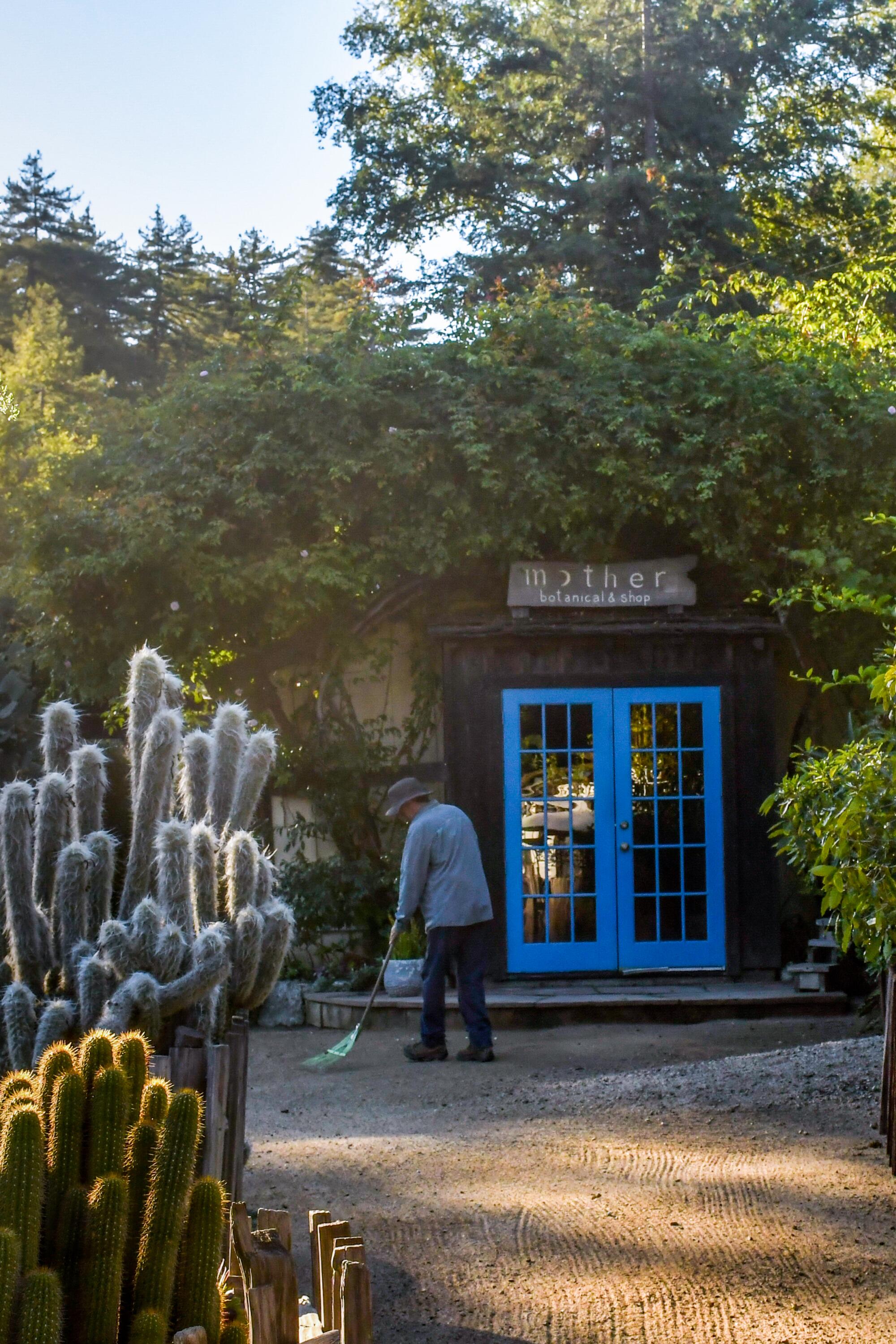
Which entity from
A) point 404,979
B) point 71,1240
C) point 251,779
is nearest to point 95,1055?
point 71,1240

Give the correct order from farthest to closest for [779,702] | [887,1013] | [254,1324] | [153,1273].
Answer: [779,702] < [887,1013] < [254,1324] < [153,1273]

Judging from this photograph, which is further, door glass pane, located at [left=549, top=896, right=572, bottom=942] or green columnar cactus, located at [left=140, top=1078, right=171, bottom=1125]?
door glass pane, located at [left=549, top=896, right=572, bottom=942]

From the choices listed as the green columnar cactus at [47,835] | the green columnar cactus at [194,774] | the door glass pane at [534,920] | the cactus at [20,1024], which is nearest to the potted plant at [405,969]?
the door glass pane at [534,920]

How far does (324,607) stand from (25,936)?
6162 mm

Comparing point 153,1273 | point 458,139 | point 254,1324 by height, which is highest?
point 458,139

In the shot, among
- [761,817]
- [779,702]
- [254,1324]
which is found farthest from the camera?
[779,702]

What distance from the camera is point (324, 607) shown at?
10.6 meters

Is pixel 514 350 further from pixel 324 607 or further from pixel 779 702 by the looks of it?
pixel 779 702

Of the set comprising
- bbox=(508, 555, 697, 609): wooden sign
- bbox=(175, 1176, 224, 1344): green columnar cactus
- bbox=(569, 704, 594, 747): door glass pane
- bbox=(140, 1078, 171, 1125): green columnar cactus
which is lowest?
bbox=(175, 1176, 224, 1344): green columnar cactus

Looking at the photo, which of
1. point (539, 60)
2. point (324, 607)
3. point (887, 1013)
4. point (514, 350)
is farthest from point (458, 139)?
point (887, 1013)

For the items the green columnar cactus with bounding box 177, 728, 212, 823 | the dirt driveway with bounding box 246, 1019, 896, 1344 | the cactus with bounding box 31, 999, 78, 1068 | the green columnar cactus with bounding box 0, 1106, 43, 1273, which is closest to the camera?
the green columnar cactus with bounding box 0, 1106, 43, 1273

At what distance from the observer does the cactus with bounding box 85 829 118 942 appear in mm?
4637

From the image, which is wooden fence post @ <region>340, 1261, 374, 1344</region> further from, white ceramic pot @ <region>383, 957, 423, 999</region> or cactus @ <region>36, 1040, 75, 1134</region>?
white ceramic pot @ <region>383, 957, 423, 999</region>

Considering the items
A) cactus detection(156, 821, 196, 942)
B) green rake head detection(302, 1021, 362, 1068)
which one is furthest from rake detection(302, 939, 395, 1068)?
cactus detection(156, 821, 196, 942)
